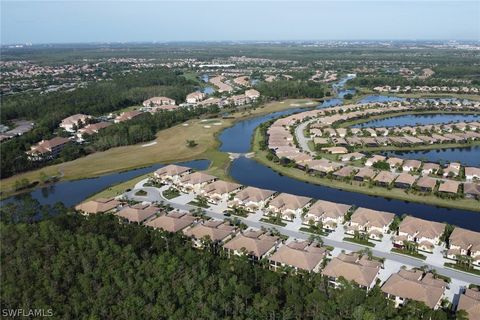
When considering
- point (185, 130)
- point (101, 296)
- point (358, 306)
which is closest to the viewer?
point (358, 306)

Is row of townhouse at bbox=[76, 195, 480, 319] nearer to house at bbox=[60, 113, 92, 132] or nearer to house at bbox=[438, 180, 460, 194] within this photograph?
house at bbox=[438, 180, 460, 194]

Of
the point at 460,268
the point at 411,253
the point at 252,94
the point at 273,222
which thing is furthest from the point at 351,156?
the point at 252,94

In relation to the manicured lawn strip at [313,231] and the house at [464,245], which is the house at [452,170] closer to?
the house at [464,245]

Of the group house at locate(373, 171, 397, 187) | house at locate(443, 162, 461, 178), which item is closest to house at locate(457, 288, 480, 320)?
house at locate(373, 171, 397, 187)

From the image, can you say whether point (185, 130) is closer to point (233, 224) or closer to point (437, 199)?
point (233, 224)

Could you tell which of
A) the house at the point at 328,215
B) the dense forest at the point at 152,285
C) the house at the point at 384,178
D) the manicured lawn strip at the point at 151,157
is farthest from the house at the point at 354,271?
the manicured lawn strip at the point at 151,157

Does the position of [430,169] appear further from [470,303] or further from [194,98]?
[194,98]

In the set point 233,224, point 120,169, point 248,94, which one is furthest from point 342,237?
point 248,94
